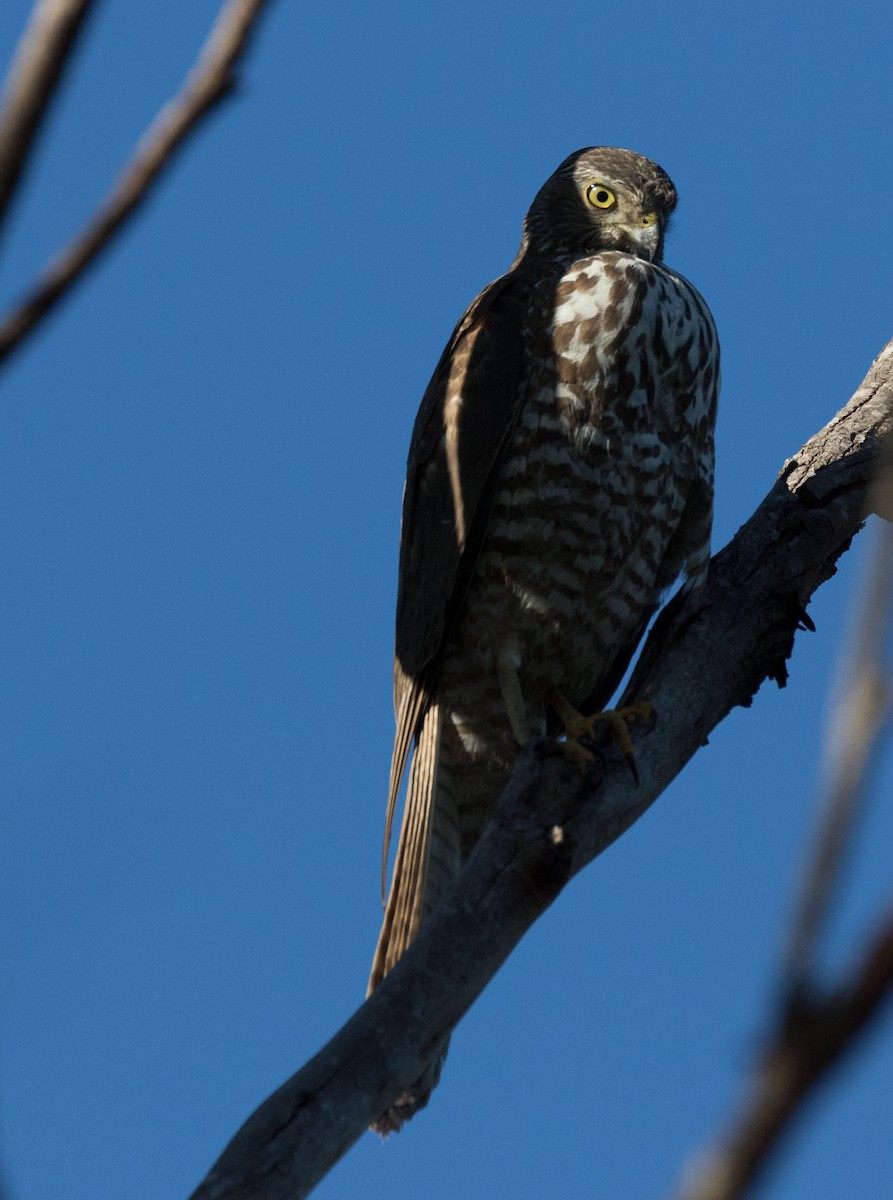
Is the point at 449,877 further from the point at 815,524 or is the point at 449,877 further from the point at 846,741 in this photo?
the point at 846,741

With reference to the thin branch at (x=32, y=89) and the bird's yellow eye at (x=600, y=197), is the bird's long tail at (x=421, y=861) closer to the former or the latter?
the bird's yellow eye at (x=600, y=197)

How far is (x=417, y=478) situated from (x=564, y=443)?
578 mm

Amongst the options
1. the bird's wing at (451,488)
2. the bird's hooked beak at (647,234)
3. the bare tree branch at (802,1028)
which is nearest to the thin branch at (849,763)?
the bare tree branch at (802,1028)

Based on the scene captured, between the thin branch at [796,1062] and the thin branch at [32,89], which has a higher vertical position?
the thin branch at [32,89]

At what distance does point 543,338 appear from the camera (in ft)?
15.3

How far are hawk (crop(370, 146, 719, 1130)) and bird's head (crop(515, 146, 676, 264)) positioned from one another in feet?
1.96

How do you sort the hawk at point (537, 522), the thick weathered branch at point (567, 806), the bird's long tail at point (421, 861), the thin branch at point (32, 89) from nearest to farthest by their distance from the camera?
the thin branch at point (32, 89) < the thick weathered branch at point (567, 806) < the bird's long tail at point (421, 861) < the hawk at point (537, 522)

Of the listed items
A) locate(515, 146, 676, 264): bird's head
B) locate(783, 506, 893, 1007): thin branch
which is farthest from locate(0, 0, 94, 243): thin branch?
locate(515, 146, 676, 264): bird's head

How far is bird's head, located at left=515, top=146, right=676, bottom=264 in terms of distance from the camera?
534 cm

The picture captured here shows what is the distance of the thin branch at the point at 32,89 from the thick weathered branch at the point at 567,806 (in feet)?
6.25

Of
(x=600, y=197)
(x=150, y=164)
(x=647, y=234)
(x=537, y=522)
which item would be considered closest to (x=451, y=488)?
(x=537, y=522)

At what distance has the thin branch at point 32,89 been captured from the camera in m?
0.92

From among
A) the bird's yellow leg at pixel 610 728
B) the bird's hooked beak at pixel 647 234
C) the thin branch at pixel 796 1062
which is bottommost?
the thin branch at pixel 796 1062

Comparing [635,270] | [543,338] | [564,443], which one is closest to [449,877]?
[564,443]
